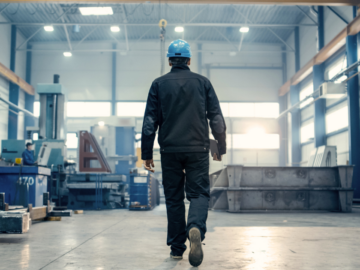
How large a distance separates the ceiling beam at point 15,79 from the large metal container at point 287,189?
13.4 m

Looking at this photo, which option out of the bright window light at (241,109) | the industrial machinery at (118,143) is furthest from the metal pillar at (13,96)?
the bright window light at (241,109)

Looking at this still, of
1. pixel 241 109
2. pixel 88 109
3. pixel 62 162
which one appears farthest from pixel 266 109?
pixel 62 162

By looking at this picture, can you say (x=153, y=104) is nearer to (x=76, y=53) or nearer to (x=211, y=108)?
(x=211, y=108)

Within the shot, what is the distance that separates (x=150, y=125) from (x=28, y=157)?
306 inches

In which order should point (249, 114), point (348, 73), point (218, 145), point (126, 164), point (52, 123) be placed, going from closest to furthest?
1. point (218, 145)
2. point (52, 123)
3. point (348, 73)
4. point (126, 164)
5. point (249, 114)

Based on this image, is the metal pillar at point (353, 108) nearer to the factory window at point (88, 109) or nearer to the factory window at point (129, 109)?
the factory window at point (129, 109)

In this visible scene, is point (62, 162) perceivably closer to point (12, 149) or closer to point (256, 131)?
point (12, 149)

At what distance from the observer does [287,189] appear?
7.72 metres

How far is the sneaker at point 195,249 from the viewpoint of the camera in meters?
2.25

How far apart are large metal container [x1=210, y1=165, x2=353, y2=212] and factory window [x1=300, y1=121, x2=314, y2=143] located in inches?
414

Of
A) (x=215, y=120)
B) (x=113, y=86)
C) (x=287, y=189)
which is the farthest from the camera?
(x=113, y=86)

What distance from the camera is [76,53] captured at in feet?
71.6

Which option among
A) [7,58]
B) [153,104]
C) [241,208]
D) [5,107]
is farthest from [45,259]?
[7,58]

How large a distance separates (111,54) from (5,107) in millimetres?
6456
